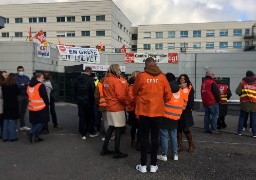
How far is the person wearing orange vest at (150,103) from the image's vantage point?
534cm

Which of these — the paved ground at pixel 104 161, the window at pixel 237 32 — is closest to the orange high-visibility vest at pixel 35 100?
the paved ground at pixel 104 161

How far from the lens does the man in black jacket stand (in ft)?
26.9

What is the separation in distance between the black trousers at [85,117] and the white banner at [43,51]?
15.8 metres

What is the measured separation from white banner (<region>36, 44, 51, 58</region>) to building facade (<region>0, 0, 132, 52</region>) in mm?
32178

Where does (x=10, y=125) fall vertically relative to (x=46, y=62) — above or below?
below

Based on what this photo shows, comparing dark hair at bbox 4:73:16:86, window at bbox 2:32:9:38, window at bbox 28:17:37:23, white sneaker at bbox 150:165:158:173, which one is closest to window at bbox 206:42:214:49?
window at bbox 28:17:37:23

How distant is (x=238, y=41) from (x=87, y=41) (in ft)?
119

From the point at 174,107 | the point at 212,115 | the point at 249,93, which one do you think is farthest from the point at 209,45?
the point at 174,107

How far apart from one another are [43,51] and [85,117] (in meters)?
16.5

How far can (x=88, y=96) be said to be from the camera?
8258 millimetres

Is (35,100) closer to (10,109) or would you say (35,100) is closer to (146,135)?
(10,109)

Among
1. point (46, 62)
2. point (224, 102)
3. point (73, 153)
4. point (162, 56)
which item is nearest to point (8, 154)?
point (73, 153)

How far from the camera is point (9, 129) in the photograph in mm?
7988

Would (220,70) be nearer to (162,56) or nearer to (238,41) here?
(162,56)
